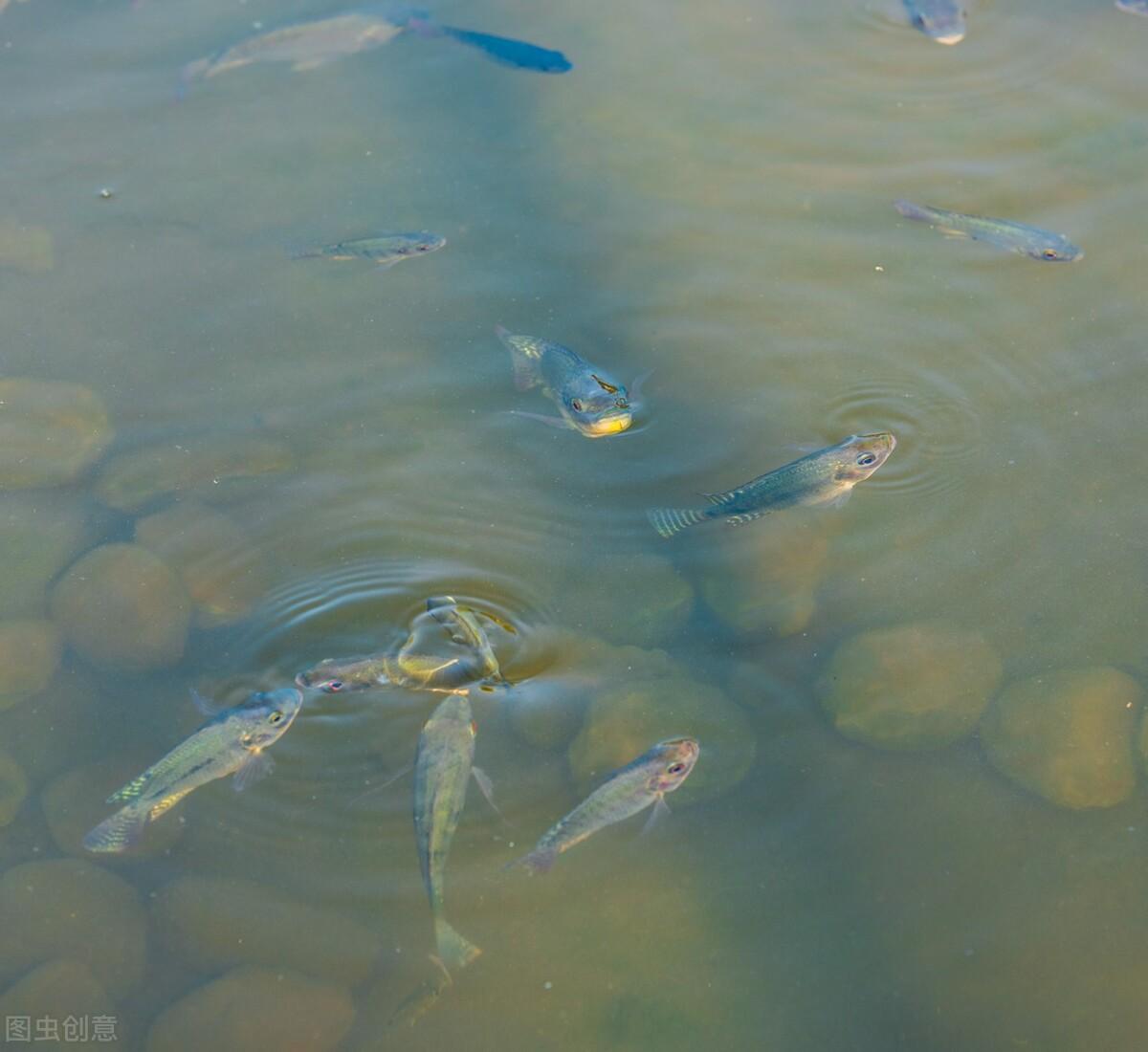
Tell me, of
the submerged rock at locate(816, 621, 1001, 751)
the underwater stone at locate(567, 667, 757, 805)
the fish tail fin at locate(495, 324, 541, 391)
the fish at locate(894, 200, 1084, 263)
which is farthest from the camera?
the fish at locate(894, 200, 1084, 263)

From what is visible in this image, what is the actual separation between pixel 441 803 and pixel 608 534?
4.53 feet

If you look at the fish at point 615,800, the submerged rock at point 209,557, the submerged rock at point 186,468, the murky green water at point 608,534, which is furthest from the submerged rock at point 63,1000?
the submerged rock at point 186,468

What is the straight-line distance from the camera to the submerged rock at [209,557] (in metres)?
4.05

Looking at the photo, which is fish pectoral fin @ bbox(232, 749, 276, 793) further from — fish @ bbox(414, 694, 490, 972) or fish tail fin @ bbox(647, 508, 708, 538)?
fish tail fin @ bbox(647, 508, 708, 538)

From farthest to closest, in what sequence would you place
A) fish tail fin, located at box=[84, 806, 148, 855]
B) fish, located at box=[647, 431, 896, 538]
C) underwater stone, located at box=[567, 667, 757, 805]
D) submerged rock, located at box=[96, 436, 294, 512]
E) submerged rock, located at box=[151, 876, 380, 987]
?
submerged rock, located at box=[96, 436, 294, 512]
fish, located at box=[647, 431, 896, 538]
underwater stone, located at box=[567, 667, 757, 805]
fish tail fin, located at box=[84, 806, 148, 855]
submerged rock, located at box=[151, 876, 380, 987]

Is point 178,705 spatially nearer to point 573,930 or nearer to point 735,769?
point 573,930

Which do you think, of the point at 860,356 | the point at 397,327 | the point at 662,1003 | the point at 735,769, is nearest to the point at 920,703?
the point at 735,769

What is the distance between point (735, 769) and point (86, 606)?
2605 millimetres

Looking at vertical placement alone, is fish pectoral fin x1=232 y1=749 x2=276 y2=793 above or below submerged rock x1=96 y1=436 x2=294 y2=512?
below

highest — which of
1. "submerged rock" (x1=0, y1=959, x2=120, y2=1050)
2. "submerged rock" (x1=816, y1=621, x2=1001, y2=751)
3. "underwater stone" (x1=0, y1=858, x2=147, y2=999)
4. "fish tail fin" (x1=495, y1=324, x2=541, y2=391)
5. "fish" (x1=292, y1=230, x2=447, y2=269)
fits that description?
"fish" (x1=292, y1=230, x2=447, y2=269)

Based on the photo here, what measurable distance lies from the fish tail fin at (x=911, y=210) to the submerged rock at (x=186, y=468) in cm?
340

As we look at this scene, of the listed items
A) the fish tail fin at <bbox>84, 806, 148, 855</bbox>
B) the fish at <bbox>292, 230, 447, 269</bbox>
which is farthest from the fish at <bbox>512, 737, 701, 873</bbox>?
the fish at <bbox>292, 230, 447, 269</bbox>

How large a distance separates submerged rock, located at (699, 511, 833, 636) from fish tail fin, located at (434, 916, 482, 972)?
59.0 inches

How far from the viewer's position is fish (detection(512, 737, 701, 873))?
332 cm
